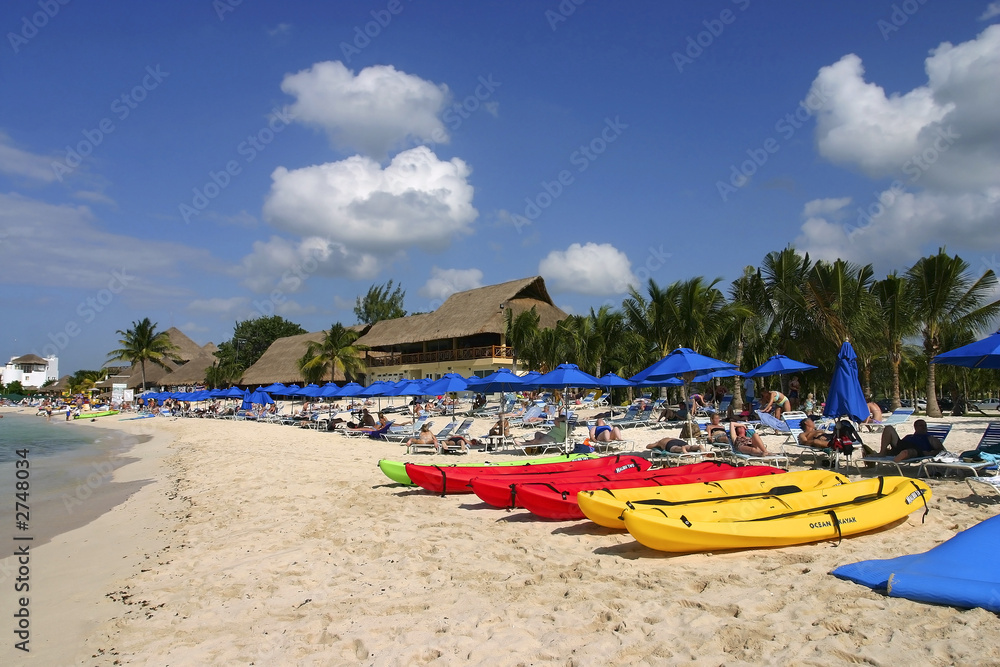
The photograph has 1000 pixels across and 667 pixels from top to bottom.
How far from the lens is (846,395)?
859 centimetres

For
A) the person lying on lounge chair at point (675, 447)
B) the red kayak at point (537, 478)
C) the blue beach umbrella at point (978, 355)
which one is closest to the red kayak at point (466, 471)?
the red kayak at point (537, 478)

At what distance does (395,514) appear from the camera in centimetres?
704

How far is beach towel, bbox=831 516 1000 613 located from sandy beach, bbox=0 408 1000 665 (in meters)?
0.10

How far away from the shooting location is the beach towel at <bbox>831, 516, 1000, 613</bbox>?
11.6ft

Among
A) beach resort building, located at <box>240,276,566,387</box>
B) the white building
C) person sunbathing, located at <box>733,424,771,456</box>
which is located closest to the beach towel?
person sunbathing, located at <box>733,424,771,456</box>

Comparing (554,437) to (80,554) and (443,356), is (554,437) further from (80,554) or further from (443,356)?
(443,356)

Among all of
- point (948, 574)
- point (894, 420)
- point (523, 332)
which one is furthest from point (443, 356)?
point (948, 574)

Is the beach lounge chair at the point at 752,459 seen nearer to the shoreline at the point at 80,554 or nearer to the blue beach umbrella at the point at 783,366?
the blue beach umbrella at the point at 783,366

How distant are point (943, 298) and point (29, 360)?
428 feet

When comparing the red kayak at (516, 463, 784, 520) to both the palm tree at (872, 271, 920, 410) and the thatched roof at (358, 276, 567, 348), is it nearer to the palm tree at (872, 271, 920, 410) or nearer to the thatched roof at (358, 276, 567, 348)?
the palm tree at (872, 271, 920, 410)

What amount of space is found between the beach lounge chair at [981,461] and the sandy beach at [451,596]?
290mm

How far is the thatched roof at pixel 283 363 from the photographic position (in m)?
43.6

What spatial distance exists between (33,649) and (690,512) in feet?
15.6

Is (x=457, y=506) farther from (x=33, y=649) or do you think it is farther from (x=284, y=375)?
(x=284, y=375)
